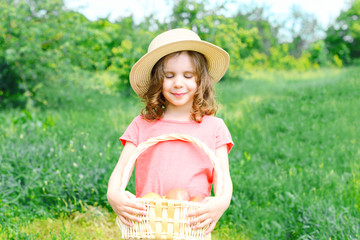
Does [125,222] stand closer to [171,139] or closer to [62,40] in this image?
[171,139]

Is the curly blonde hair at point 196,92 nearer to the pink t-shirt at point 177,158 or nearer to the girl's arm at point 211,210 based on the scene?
the pink t-shirt at point 177,158

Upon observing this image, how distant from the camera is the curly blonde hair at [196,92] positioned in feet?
7.23

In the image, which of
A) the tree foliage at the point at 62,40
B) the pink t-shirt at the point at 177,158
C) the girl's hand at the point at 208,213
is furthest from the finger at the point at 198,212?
the tree foliage at the point at 62,40

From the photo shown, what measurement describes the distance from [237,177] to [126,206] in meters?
2.01

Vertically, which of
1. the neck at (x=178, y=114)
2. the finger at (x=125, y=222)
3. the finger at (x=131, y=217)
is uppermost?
the neck at (x=178, y=114)

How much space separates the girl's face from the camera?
2.14 meters

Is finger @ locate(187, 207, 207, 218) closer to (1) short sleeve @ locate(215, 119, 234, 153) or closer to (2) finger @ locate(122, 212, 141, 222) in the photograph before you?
(2) finger @ locate(122, 212, 141, 222)

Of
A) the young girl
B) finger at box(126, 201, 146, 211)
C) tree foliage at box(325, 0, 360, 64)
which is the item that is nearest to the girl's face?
the young girl

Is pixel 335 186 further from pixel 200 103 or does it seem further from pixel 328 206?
pixel 200 103

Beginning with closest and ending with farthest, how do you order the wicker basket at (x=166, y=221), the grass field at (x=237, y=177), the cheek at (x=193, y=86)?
the wicker basket at (x=166, y=221), the cheek at (x=193, y=86), the grass field at (x=237, y=177)

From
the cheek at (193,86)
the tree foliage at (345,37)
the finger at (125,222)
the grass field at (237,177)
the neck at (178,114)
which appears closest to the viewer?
the finger at (125,222)

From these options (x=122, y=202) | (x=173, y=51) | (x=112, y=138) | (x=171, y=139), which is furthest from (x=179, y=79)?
(x=112, y=138)

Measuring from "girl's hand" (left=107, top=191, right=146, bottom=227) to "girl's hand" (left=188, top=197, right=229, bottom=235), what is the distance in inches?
9.4

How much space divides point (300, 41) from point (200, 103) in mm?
23409
